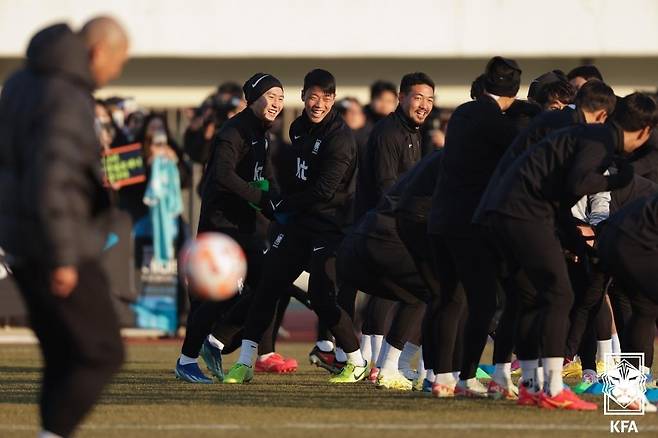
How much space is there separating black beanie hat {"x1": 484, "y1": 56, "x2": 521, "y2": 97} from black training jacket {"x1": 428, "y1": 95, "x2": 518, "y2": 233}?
8 cm

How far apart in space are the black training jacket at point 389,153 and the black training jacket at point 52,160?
568 centimetres

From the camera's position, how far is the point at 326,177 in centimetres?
1267

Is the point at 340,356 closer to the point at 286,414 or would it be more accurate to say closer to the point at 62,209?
the point at 286,414

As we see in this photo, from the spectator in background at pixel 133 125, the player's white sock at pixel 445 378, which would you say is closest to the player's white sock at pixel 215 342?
the player's white sock at pixel 445 378

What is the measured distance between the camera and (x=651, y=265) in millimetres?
10164

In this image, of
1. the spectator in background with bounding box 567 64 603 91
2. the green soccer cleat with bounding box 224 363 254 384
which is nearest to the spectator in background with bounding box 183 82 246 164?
the spectator in background with bounding box 567 64 603 91

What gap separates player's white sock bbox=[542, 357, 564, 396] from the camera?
388 inches

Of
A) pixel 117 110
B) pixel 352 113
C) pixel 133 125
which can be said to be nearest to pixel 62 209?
pixel 352 113

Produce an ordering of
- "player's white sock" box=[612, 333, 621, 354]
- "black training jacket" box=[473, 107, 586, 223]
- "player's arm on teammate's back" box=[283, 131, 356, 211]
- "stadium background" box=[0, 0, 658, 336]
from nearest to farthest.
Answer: "black training jacket" box=[473, 107, 586, 223], "player's arm on teammate's back" box=[283, 131, 356, 211], "player's white sock" box=[612, 333, 621, 354], "stadium background" box=[0, 0, 658, 336]

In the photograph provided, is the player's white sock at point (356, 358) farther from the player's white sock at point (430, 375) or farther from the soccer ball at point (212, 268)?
the soccer ball at point (212, 268)

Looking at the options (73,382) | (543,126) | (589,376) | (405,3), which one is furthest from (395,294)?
(405,3)

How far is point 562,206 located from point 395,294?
2.40m

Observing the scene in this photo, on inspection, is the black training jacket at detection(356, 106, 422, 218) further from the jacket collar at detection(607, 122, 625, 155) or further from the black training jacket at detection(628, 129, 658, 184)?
the jacket collar at detection(607, 122, 625, 155)

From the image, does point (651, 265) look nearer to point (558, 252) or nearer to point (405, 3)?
point (558, 252)
